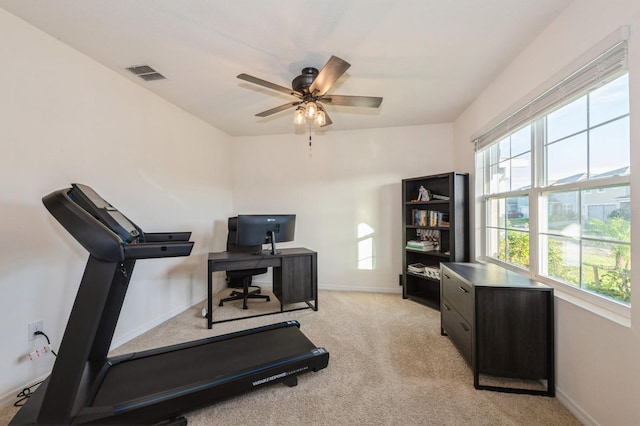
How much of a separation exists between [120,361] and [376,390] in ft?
5.93

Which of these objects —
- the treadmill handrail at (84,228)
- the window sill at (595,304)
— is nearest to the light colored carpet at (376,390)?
the window sill at (595,304)

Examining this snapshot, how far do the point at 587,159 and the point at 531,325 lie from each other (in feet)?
3.66

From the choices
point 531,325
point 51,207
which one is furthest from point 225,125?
point 531,325

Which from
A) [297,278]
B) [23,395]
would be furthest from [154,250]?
[297,278]

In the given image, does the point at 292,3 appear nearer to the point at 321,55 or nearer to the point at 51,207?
the point at 321,55

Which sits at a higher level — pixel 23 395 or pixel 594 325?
pixel 594 325

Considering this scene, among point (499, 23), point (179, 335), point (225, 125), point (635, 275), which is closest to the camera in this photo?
point (635, 275)

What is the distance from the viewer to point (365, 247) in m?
3.82

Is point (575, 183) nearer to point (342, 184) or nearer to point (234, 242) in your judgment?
point (342, 184)

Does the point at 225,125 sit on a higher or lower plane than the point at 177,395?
higher

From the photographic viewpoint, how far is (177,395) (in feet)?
4.76

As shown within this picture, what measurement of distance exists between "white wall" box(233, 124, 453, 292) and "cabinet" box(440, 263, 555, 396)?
6.41 feet

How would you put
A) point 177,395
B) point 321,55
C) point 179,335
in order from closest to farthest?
1. point 177,395
2. point 321,55
3. point 179,335

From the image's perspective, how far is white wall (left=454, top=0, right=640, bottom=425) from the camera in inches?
46.5
